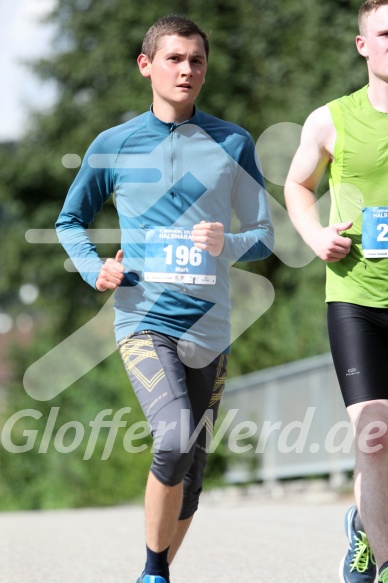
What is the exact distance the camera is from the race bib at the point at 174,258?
519 centimetres

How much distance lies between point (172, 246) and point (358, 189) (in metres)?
0.74

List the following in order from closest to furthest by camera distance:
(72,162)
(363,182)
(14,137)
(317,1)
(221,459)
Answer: (363,182) → (221,459) → (317,1) → (72,162) → (14,137)

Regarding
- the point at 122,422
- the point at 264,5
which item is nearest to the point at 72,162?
the point at 264,5

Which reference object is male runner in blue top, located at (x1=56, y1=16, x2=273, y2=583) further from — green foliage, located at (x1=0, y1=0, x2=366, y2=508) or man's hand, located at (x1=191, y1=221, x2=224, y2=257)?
green foliage, located at (x1=0, y1=0, x2=366, y2=508)

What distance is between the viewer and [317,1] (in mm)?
22500

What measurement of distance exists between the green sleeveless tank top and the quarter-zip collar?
57 centimetres

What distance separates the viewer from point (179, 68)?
5.30 metres

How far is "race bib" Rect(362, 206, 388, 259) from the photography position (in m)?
5.11

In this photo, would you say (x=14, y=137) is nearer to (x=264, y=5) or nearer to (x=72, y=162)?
(x=72, y=162)

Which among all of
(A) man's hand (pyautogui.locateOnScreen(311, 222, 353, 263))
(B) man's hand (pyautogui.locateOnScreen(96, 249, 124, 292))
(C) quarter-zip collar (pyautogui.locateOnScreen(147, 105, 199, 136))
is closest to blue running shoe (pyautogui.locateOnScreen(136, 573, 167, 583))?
(B) man's hand (pyautogui.locateOnScreen(96, 249, 124, 292))

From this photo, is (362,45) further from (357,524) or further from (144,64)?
(357,524)

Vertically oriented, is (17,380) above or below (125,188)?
below

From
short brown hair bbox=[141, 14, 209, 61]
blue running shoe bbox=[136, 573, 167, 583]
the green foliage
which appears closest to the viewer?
blue running shoe bbox=[136, 573, 167, 583]

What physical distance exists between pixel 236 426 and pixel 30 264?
462 inches
